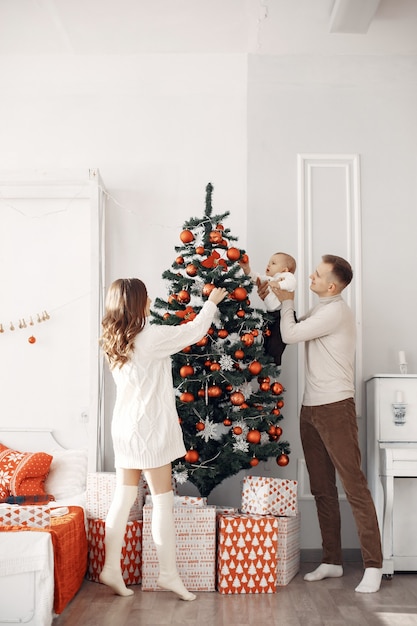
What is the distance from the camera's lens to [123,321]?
3.22 metres

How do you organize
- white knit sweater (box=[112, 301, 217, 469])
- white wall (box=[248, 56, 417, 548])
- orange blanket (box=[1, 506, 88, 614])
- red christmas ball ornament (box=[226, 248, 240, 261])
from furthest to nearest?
1. white wall (box=[248, 56, 417, 548])
2. red christmas ball ornament (box=[226, 248, 240, 261])
3. white knit sweater (box=[112, 301, 217, 469])
4. orange blanket (box=[1, 506, 88, 614])

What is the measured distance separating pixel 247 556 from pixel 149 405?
88 centimetres

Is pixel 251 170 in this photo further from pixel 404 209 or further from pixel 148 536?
pixel 148 536

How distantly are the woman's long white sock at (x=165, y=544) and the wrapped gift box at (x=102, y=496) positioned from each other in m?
0.45

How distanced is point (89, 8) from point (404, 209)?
7.06 ft

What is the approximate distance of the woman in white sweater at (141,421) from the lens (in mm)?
3209

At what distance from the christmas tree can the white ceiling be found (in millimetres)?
1235

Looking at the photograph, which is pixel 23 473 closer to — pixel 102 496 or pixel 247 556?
pixel 102 496

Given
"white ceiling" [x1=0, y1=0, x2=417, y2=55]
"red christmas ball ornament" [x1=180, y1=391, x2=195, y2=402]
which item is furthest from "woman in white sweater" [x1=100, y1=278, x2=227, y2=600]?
"white ceiling" [x1=0, y1=0, x2=417, y2=55]

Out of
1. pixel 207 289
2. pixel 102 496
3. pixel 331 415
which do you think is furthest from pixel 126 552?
pixel 207 289

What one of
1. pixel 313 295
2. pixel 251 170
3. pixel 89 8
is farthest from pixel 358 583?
pixel 89 8

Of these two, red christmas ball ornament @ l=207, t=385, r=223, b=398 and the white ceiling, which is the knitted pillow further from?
the white ceiling

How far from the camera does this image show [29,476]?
3.95 meters

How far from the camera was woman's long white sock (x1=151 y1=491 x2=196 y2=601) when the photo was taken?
3209 millimetres
